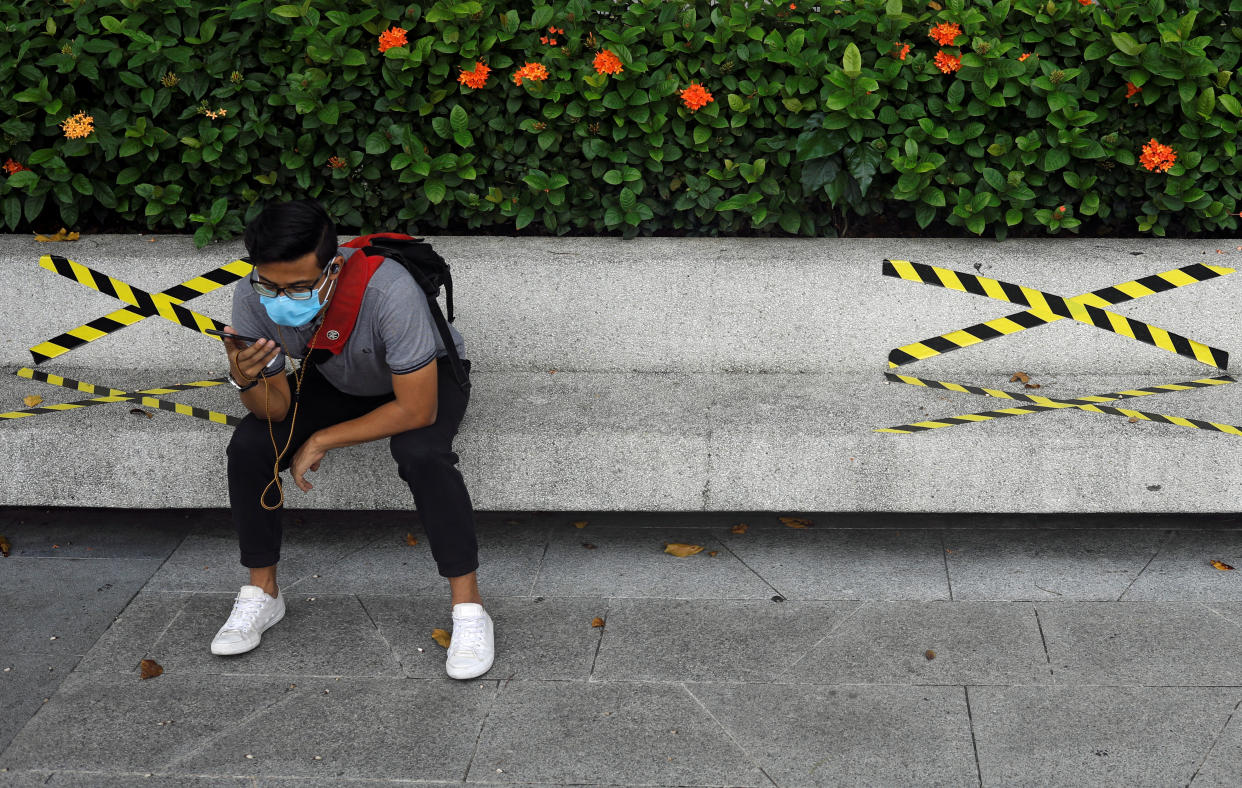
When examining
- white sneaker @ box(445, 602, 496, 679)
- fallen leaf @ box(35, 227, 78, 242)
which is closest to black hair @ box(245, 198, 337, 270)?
white sneaker @ box(445, 602, 496, 679)

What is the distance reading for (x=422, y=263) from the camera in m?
3.51

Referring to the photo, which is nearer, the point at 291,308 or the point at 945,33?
the point at 291,308

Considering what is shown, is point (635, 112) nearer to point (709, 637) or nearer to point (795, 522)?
point (795, 522)

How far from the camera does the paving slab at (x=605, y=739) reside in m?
2.85

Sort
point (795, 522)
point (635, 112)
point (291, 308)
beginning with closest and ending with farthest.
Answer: point (291, 308)
point (795, 522)
point (635, 112)

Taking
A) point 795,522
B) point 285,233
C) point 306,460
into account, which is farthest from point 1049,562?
point 285,233

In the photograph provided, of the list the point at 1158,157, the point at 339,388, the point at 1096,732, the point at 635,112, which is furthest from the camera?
the point at 635,112

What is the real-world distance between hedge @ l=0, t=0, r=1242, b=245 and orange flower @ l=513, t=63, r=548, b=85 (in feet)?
0.05

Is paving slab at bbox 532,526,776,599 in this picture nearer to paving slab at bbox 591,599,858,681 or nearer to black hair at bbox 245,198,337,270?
paving slab at bbox 591,599,858,681

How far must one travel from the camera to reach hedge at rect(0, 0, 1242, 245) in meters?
4.33

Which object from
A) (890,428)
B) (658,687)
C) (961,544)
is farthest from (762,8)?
(658,687)

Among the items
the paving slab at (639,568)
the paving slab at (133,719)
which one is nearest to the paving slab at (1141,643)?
the paving slab at (639,568)

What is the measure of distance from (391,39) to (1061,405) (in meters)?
2.82

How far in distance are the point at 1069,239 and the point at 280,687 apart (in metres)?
3.30
